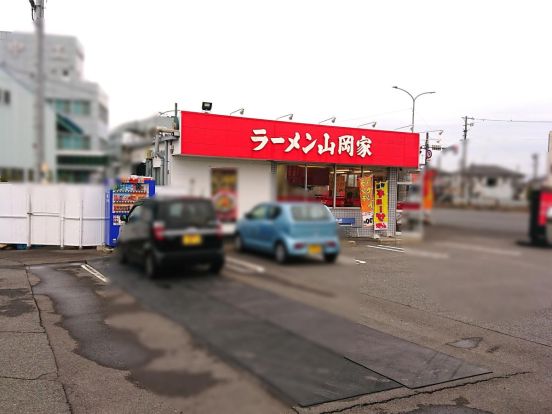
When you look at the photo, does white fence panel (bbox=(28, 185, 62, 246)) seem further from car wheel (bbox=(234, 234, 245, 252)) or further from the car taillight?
car wheel (bbox=(234, 234, 245, 252))

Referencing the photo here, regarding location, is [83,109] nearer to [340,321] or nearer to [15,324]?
[340,321]

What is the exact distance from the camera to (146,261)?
1.23 m

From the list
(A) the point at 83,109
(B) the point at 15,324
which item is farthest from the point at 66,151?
(B) the point at 15,324

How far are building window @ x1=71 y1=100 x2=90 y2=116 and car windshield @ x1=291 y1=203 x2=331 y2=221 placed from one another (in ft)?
1.77

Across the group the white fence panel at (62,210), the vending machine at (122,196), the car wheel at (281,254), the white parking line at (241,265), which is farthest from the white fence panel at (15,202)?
the car wheel at (281,254)

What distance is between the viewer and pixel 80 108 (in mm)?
1053

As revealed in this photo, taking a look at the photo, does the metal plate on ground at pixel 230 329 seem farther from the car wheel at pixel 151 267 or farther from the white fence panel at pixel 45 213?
the white fence panel at pixel 45 213

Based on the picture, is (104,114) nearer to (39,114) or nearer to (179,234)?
(39,114)

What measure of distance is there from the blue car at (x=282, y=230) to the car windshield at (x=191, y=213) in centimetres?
9

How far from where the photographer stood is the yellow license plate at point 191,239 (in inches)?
42.5

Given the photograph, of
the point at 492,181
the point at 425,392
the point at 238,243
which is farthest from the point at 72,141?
the point at 425,392

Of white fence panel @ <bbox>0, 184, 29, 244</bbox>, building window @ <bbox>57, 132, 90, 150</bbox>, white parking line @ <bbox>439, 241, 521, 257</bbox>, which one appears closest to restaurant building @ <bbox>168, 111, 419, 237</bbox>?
building window @ <bbox>57, 132, 90, 150</bbox>

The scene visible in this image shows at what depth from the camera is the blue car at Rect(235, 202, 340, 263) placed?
44.6 inches

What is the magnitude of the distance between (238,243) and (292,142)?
35 centimetres
